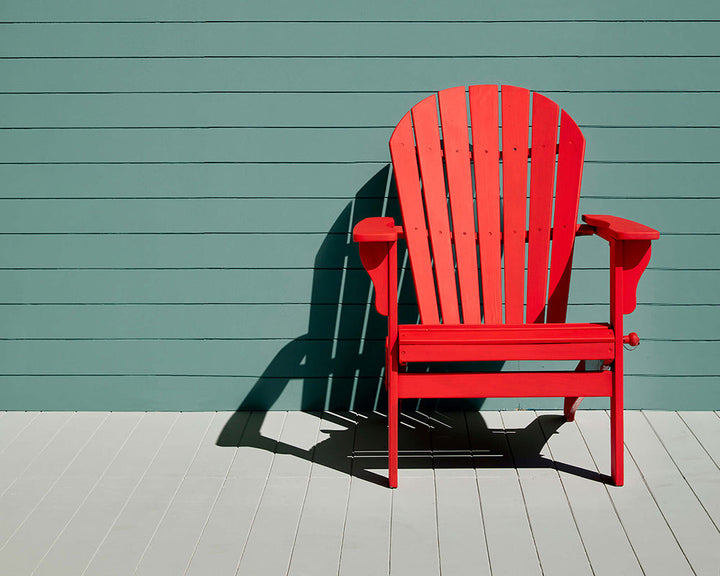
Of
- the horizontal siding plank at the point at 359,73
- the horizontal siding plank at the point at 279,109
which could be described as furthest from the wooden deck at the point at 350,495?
the horizontal siding plank at the point at 359,73

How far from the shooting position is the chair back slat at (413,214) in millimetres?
2750

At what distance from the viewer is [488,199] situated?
9.28ft

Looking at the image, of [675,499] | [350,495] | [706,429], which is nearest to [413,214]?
[350,495]

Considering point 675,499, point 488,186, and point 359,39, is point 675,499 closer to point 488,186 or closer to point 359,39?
point 488,186

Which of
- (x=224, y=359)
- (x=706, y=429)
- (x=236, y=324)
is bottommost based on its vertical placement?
(x=706, y=429)

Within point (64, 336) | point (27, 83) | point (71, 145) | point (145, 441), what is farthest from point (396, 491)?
point (27, 83)

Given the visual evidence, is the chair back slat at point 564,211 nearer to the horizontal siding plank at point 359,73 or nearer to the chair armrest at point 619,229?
the chair armrest at point 619,229

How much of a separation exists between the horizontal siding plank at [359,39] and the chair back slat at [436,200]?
0.26 meters

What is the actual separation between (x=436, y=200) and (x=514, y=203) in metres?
0.26

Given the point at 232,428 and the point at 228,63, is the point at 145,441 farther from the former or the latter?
the point at 228,63

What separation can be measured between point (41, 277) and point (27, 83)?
0.68 meters

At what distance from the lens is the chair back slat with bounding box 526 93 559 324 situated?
2770mm

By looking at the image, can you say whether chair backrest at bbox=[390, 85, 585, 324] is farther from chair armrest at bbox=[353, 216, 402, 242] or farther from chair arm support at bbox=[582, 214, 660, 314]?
chair arm support at bbox=[582, 214, 660, 314]

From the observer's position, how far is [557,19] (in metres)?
2.88
